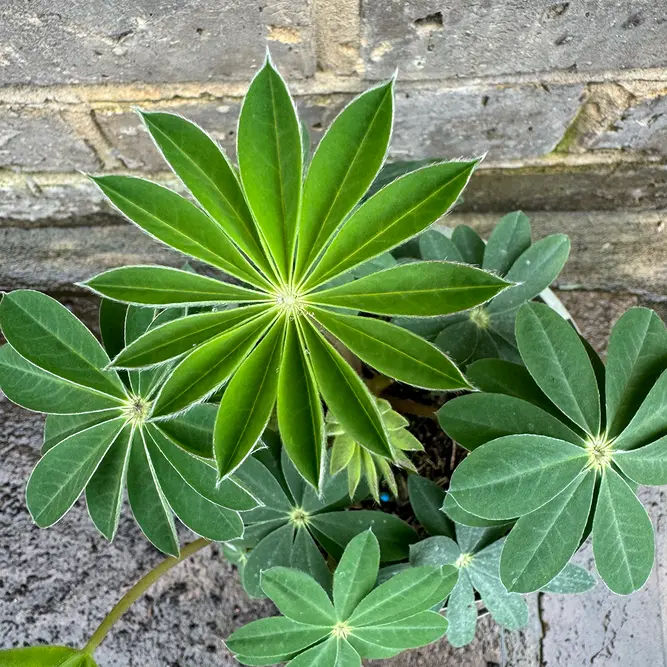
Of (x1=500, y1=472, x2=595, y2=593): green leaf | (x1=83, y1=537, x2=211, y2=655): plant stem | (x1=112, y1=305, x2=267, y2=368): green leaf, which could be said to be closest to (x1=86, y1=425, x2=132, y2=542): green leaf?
(x1=83, y1=537, x2=211, y2=655): plant stem

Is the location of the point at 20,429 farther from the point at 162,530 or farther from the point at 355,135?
the point at 355,135

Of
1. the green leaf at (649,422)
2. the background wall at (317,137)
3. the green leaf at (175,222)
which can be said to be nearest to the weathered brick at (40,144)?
the background wall at (317,137)

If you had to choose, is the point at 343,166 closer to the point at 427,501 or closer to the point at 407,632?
the point at 427,501

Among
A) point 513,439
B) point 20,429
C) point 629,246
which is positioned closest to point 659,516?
point 629,246

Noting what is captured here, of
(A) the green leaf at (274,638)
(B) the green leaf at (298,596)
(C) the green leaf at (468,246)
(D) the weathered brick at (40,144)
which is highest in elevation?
(D) the weathered brick at (40,144)

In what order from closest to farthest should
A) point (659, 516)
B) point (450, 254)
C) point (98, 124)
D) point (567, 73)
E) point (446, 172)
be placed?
point (446, 172) < point (450, 254) < point (567, 73) < point (98, 124) < point (659, 516)

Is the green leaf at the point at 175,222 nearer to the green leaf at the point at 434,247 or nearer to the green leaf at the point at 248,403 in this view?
the green leaf at the point at 248,403

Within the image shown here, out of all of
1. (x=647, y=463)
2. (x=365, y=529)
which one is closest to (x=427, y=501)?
(x=365, y=529)
